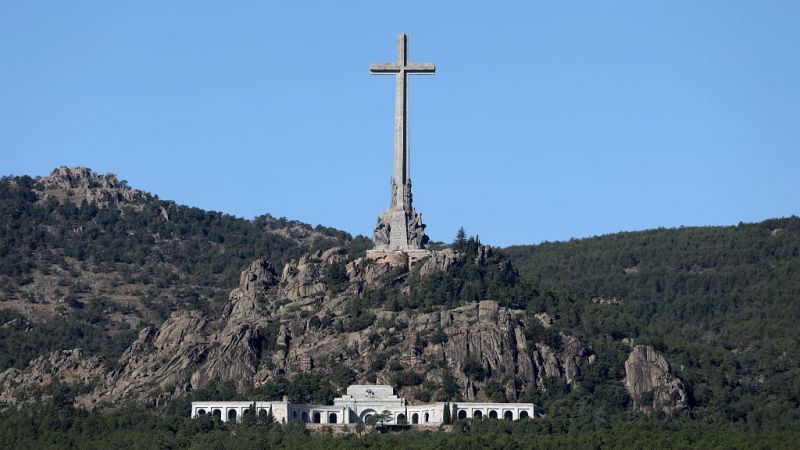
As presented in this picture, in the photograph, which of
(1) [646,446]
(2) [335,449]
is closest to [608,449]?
(1) [646,446]

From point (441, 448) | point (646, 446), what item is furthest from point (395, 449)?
point (646, 446)

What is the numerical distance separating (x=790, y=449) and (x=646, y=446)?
987 cm

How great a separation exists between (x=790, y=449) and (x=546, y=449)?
1674 cm

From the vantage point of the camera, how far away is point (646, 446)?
655ft

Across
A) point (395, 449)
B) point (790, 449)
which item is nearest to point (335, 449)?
point (395, 449)

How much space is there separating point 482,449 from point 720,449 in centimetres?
1630

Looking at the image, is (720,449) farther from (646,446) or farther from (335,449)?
(335,449)

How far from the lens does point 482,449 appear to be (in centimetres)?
19988

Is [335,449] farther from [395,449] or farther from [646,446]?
[646,446]

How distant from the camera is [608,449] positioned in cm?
19962

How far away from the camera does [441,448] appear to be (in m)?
199

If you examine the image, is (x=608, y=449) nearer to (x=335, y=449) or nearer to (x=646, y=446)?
(x=646, y=446)

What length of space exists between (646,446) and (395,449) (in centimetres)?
1720

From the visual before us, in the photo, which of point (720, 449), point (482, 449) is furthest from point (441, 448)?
point (720, 449)
